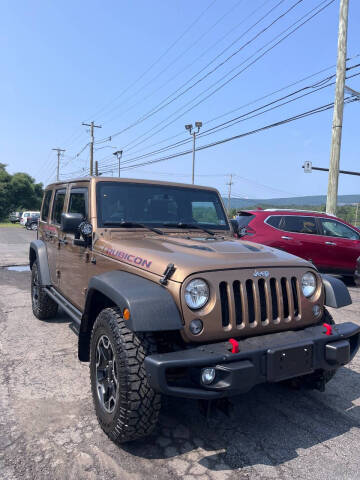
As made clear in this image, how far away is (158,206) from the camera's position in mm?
4074

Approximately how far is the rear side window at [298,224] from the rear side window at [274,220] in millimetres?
95

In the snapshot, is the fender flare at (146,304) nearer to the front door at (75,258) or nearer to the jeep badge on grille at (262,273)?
the jeep badge on grille at (262,273)

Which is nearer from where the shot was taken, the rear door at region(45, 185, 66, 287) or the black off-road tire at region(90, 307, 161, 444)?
the black off-road tire at region(90, 307, 161, 444)

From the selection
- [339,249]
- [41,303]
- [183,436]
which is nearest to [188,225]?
[183,436]

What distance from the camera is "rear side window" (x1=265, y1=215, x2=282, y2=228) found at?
30.0 feet

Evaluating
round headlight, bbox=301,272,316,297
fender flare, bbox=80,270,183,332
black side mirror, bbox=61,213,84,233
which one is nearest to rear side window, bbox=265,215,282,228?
round headlight, bbox=301,272,316,297

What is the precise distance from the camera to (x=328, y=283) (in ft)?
10.7

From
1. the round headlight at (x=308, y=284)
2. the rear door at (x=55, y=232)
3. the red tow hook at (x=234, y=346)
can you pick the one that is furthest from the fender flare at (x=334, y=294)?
the rear door at (x=55, y=232)

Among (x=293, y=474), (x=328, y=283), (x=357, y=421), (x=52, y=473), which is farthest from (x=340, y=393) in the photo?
(x=52, y=473)

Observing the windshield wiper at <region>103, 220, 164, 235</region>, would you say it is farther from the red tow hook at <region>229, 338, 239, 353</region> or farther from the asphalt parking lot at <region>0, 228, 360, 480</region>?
the red tow hook at <region>229, 338, 239, 353</region>

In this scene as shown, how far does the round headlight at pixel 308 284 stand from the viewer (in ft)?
→ 9.80

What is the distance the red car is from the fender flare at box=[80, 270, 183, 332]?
6438 millimetres

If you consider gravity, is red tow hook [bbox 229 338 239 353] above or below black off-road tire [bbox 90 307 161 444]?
above

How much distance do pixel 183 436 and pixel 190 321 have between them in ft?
3.05
